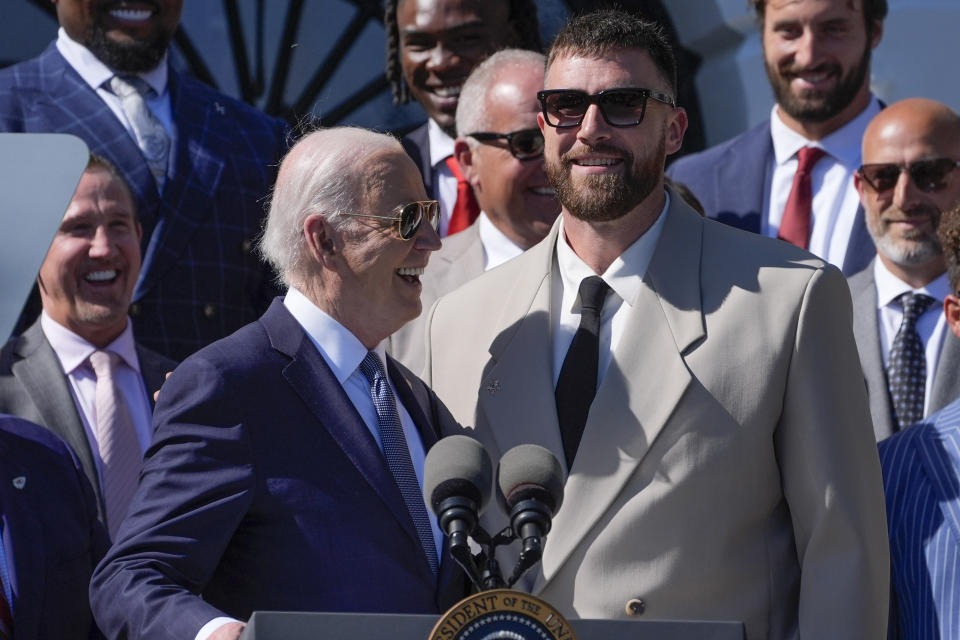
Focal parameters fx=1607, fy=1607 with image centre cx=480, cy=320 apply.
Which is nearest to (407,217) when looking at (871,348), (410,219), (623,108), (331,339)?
(410,219)

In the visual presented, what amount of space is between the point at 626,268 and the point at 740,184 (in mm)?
1942

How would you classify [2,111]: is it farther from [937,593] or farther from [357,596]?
[937,593]

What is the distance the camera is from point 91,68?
4.88 meters

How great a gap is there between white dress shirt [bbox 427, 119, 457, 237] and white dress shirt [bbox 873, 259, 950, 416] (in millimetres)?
1404

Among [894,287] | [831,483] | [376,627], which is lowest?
[894,287]

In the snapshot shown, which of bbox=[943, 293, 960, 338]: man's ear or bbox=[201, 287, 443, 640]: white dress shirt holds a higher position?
bbox=[201, 287, 443, 640]: white dress shirt

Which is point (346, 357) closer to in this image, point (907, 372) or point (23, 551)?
point (23, 551)

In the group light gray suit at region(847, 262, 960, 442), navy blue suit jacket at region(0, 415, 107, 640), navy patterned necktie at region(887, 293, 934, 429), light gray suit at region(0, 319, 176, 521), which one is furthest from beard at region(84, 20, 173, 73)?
navy patterned necktie at region(887, 293, 934, 429)

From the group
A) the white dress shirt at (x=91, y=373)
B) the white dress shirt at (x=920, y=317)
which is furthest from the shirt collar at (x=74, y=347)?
the white dress shirt at (x=920, y=317)

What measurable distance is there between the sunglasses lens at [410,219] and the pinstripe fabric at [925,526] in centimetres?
120

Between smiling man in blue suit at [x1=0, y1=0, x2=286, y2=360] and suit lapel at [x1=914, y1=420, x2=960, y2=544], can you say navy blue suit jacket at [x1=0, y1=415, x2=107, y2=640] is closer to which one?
smiling man in blue suit at [x1=0, y1=0, x2=286, y2=360]

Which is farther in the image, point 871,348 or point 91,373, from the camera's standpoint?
point 871,348

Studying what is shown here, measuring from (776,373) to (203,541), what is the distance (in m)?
1.13

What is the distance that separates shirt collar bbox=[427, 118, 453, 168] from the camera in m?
5.27
